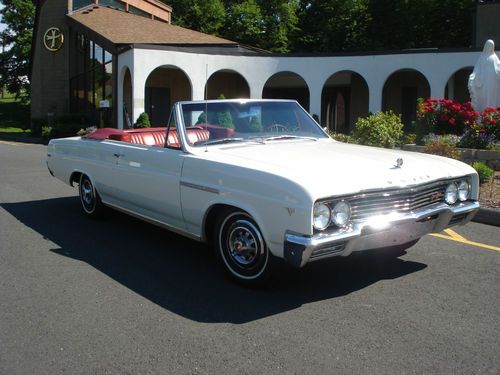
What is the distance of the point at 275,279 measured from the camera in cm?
457

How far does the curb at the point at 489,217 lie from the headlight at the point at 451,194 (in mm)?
2627

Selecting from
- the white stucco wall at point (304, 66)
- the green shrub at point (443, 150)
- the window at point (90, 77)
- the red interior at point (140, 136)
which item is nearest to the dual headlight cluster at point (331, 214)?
the red interior at point (140, 136)

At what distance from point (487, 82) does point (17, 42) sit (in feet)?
129

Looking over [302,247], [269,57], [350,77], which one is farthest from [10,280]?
[350,77]

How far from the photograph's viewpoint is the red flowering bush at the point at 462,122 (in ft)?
37.4

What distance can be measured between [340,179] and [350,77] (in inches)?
906

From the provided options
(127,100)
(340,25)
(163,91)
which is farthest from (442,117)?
(340,25)

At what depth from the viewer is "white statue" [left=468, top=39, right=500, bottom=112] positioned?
13961 mm

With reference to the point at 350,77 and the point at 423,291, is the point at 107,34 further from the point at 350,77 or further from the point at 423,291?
the point at 423,291

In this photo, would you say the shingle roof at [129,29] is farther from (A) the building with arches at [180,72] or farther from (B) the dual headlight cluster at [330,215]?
(B) the dual headlight cluster at [330,215]

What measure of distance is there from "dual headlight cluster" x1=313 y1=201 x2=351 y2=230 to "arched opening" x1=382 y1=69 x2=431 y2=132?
2173cm

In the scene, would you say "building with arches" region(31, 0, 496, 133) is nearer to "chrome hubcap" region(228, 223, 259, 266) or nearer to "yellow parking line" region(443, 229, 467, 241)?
"yellow parking line" region(443, 229, 467, 241)

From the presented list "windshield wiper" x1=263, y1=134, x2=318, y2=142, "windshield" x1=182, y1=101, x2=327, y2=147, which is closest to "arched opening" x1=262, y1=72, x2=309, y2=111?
"windshield" x1=182, y1=101, x2=327, y2=147

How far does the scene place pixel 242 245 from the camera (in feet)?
15.1
